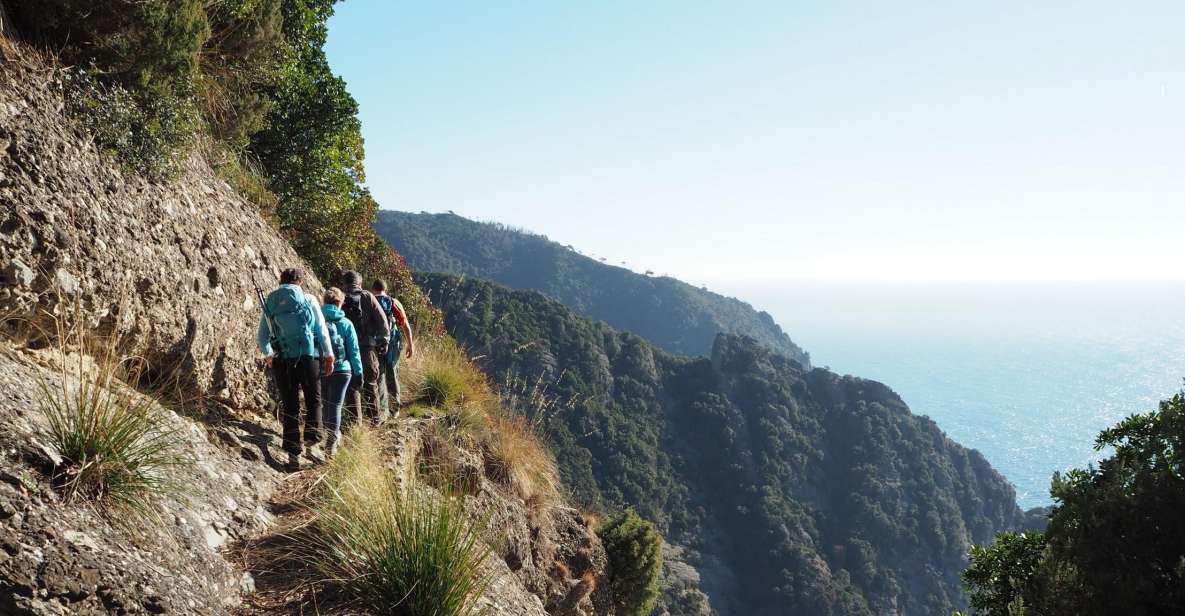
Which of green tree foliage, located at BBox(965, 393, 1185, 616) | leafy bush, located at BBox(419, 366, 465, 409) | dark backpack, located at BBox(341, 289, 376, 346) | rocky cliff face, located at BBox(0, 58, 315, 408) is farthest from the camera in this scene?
leafy bush, located at BBox(419, 366, 465, 409)

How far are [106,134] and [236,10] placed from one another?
2962 millimetres

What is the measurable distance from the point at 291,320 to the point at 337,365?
0.66m

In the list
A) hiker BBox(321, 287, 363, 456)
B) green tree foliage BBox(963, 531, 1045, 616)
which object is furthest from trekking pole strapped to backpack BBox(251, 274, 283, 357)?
green tree foliage BBox(963, 531, 1045, 616)

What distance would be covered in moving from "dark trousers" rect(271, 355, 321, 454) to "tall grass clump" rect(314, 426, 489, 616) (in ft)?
6.03

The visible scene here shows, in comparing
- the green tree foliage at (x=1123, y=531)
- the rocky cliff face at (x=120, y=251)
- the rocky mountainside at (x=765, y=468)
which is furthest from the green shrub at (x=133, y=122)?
the rocky mountainside at (x=765, y=468)

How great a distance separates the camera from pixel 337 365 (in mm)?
5621

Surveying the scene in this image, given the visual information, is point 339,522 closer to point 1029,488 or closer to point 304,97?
point 304,97

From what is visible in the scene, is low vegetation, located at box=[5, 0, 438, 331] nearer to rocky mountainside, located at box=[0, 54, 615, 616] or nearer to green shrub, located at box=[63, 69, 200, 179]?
green shrub, located at box=[63, 69, 200, 179]

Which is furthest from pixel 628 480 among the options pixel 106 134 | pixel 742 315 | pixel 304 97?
pixel 742 315

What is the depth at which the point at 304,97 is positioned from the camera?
38.3 ft

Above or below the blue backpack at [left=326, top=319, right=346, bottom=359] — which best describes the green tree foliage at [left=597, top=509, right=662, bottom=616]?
below

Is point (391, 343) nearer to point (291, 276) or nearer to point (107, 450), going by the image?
point (291, 276)

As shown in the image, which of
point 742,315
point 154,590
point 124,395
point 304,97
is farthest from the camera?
point 742,315

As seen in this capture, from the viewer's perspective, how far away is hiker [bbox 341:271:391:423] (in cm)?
654
